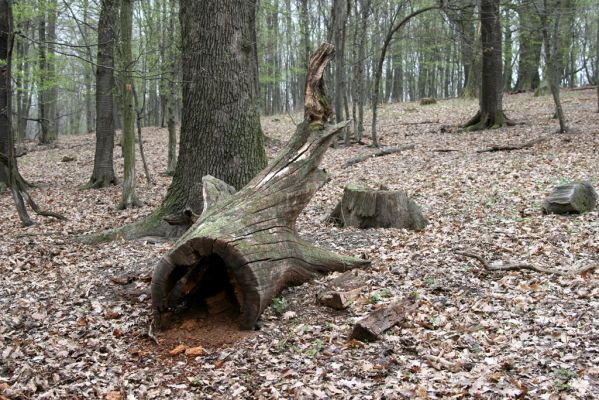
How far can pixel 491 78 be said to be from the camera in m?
17.7

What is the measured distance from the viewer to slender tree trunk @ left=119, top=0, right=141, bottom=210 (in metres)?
10.4

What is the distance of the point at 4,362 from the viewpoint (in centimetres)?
446

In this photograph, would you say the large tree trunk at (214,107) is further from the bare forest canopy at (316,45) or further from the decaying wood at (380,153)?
the decaying wood at (380,153)

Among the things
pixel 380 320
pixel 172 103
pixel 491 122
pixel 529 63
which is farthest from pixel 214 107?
pixel 529 63

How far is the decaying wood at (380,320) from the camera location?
4.68 metres

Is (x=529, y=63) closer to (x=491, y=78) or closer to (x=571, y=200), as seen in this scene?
(x=491, y=78)

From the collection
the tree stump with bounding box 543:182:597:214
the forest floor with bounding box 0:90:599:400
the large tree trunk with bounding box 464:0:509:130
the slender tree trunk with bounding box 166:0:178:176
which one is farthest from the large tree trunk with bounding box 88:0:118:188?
the large tree trunk with bounding box 464:0:509:130

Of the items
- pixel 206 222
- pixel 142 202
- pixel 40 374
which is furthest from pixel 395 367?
pixel 142 202

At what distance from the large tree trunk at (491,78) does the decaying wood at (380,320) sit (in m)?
14.2

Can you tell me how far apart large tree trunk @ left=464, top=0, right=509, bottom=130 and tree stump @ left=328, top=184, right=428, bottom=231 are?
37.1 ft

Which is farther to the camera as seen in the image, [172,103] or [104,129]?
[104,129]

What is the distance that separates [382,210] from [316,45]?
34.1 metres

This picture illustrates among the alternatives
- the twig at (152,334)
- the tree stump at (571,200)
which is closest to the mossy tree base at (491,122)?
the tree stump at (571,200)

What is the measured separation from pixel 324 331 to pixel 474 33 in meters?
23.4
